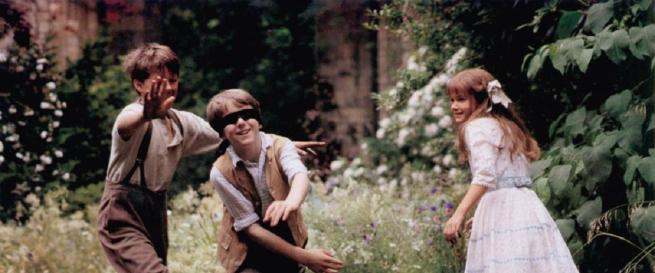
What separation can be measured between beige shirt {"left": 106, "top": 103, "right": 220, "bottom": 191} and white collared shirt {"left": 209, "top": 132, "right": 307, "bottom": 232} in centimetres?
25

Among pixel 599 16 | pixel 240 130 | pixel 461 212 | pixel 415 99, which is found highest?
pixel 599 16

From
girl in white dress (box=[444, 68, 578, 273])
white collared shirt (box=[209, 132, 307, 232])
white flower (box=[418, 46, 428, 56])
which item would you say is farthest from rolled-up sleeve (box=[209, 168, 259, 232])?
white flower (box=[418, 46, 428, 56])

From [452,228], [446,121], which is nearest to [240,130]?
[452,228]

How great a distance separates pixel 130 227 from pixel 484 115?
1.46 m

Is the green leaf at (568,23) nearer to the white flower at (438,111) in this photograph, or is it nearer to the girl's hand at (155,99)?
the girl's hand at (155,99)

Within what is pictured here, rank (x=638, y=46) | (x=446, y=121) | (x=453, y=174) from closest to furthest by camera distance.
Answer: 1. (x=638, y=46)
2. (x=453, y=174)
3. (x=446, y=121)

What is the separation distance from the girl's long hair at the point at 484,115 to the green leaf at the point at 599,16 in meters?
0.68

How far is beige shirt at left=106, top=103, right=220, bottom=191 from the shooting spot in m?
4.35

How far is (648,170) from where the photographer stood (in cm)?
470

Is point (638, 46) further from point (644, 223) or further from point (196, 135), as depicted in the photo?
point (196, 135)

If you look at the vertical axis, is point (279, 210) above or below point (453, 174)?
above

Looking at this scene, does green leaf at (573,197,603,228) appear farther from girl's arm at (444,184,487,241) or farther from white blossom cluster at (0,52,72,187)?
white blossom cluster at (0,52,72,187)

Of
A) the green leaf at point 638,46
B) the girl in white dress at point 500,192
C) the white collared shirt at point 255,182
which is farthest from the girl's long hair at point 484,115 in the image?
the white collared shirt at point 255,182

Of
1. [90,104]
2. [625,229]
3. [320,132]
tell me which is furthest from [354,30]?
[625,229]
